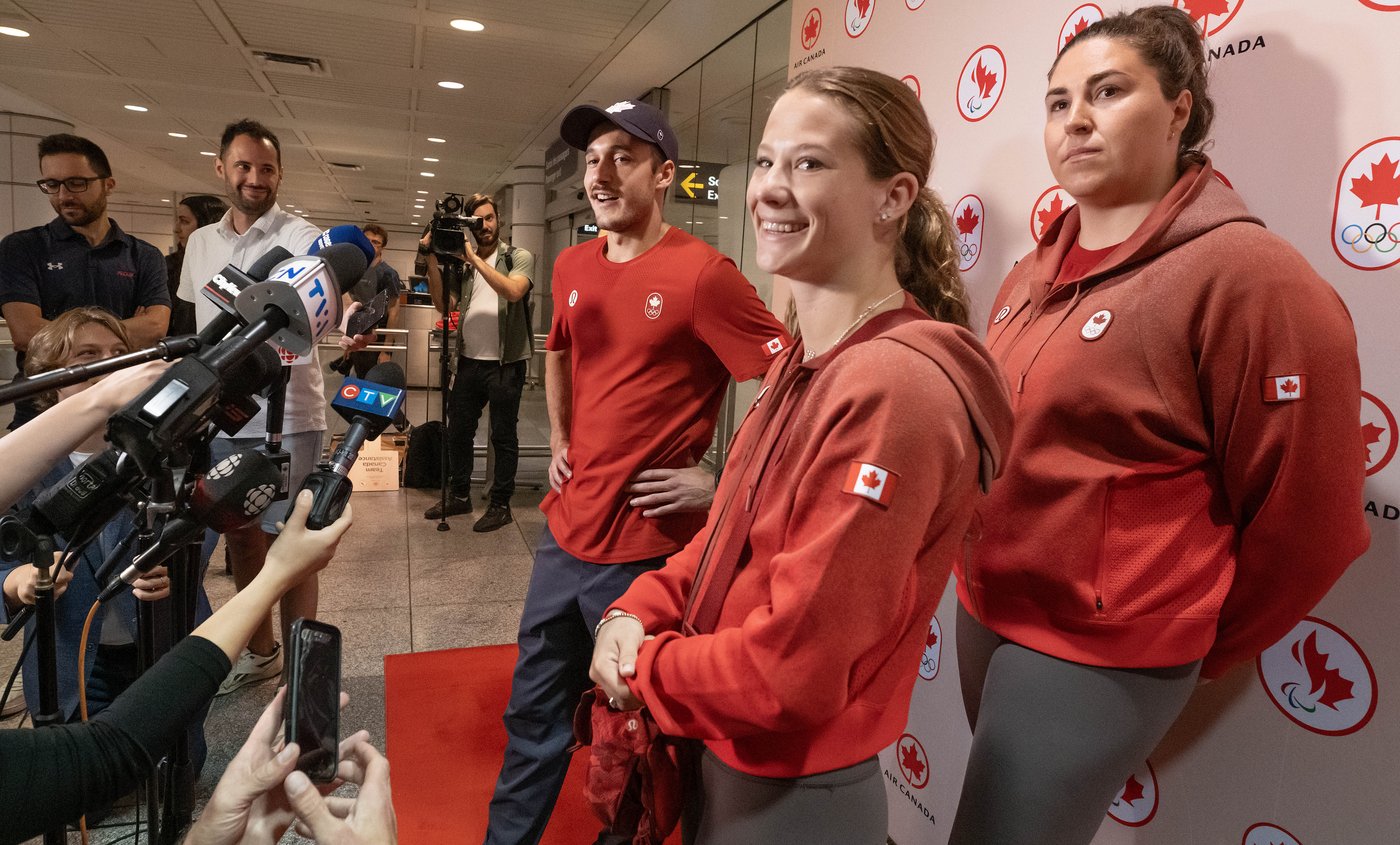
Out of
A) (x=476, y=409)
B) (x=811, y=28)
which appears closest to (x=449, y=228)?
(x=476, y=409)

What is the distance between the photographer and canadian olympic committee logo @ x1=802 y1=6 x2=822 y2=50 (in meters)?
2.62

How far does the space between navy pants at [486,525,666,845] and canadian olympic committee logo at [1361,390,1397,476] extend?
1.28 meters

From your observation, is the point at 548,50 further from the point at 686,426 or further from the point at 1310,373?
the point at 1310,373

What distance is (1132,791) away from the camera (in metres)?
1.53

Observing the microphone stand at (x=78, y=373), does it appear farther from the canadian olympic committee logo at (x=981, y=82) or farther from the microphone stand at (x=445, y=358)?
the microphone stand at (x=445, y=358)

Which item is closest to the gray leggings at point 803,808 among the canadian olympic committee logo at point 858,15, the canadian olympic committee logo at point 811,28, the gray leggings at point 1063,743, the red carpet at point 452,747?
the gray leggings at point 1063,743

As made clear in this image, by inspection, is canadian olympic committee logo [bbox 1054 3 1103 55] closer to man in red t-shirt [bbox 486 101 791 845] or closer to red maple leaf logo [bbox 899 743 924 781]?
man in red t-shirt [bbox 486 101 791 845]

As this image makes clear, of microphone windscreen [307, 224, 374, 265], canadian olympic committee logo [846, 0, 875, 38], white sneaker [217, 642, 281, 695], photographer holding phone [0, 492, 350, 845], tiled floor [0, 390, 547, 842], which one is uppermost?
canadian olympic committee logo [846, 0, 875, 38]

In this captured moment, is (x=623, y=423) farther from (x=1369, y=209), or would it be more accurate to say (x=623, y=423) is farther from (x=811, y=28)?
(x=811, y=28)

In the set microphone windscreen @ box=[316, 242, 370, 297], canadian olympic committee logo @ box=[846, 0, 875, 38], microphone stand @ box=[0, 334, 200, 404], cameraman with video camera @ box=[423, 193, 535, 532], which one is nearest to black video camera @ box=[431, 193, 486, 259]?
cameraman with video camera @ box=[423, 193, 535, 532]

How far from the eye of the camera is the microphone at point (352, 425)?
1.03 m

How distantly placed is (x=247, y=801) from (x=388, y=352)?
685cm

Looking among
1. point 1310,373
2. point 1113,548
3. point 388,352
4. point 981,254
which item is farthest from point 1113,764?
point 388,352

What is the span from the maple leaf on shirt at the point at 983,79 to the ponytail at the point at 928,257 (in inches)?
39.1
